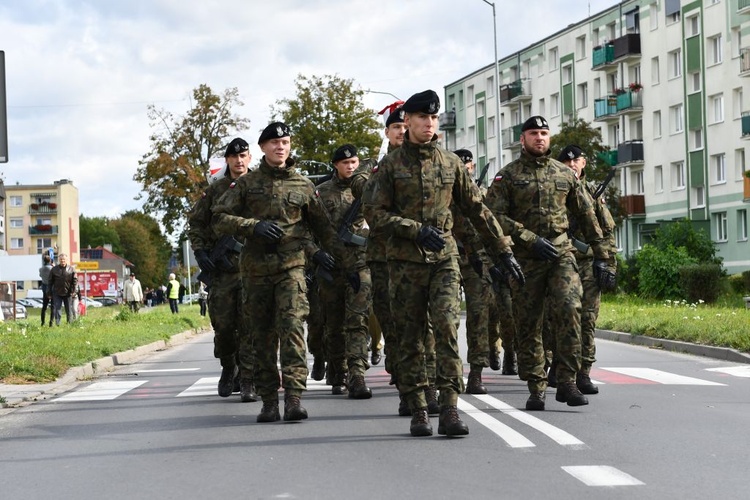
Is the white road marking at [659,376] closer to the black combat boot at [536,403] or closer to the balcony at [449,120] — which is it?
the black combat boot at [536,403]

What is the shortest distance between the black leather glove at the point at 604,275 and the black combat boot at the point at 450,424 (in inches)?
104

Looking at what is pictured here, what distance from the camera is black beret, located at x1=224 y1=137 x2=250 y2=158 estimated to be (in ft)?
36.9

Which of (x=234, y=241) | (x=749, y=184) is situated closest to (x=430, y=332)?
(x=234, y=241)

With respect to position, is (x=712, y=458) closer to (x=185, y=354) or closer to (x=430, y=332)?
(x=430, y=332)

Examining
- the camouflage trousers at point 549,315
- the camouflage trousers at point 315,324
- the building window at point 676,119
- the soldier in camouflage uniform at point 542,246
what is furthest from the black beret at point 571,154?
the building window at point 676,119

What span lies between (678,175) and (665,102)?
3.56m

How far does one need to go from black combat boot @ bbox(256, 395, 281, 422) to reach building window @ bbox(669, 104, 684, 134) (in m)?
54.6

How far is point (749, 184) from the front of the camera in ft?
178

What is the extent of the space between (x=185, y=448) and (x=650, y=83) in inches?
2320

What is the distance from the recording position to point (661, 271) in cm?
3584

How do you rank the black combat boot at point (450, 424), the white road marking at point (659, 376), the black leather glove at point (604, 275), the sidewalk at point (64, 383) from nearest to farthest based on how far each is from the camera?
the black combat boot at point (450, 424) → the black leather glove at point (604, 275) → the sidewalk at point (64, 383) → the white road marking at point (659, 376)

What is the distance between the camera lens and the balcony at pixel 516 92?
80.9m

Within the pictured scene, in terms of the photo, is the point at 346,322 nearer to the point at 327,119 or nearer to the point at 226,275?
the point at 226,275

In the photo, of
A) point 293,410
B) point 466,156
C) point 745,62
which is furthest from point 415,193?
point 745,62
